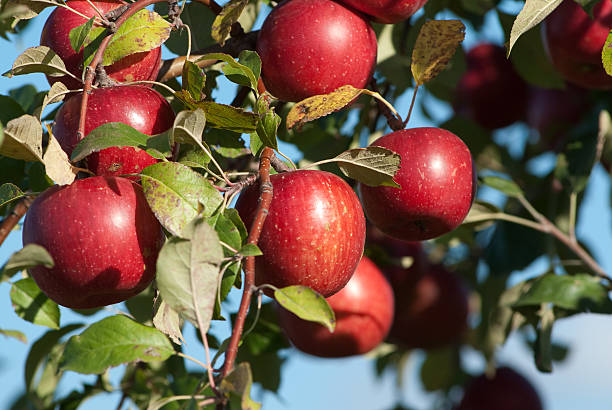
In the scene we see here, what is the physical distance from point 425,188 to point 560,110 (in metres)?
1.16

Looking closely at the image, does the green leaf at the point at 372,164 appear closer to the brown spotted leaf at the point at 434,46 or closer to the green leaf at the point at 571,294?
the brown spotted leaf at the point at 434,46

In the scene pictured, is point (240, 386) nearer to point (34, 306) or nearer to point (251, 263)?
point (251, 263)

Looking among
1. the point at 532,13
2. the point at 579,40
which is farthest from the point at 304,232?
the point at 579,40

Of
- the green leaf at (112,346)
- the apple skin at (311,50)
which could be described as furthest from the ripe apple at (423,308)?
the green leaf at (112,346)

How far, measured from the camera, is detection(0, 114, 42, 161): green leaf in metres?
0.88

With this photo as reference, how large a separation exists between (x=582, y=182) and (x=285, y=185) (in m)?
0.97

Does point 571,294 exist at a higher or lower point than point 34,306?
lower

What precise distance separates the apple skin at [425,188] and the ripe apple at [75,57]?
15.2 inches

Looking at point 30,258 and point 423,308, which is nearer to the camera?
point 30,258

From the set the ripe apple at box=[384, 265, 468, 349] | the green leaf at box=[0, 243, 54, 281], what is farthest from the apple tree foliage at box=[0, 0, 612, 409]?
the ripe apple at box=[384, 265, 468, 349]

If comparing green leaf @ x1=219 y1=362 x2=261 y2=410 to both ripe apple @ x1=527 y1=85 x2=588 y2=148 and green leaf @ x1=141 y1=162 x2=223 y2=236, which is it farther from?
ripe apple @ x1=527 y1=85 x2=588 y2=148

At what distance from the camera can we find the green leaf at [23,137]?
0.88 m

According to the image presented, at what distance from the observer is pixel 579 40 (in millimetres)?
1464

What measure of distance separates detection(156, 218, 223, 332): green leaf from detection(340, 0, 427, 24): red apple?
555 millimetres
